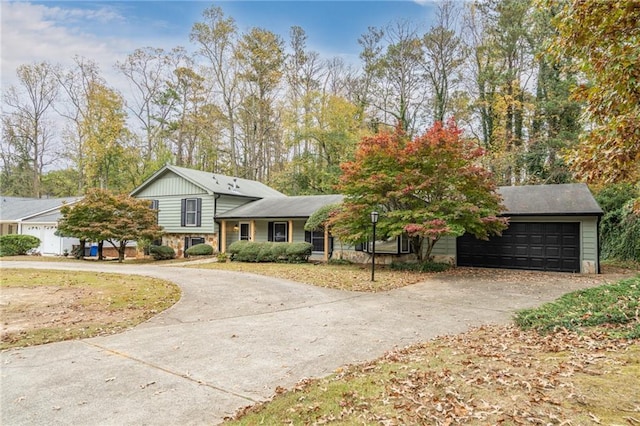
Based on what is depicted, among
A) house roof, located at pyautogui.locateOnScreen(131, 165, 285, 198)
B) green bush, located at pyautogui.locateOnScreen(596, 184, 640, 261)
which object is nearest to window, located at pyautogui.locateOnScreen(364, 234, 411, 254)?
green bush, located at pyautogui.locateOnScreen(596, 184, 640, 261)

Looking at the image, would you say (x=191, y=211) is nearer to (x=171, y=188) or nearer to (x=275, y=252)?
(x=171, y=188)

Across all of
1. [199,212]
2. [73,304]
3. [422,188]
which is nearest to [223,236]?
[199,212]

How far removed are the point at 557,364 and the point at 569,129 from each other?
21.6 metres

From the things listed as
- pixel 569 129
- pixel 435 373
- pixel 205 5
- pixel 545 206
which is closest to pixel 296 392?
pixel 435 373

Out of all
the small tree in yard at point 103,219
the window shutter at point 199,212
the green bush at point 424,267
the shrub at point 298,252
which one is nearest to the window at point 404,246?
the green bush at point 424,267

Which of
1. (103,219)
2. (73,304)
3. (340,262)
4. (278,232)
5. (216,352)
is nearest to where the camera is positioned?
(216,352)

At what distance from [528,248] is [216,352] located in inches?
522

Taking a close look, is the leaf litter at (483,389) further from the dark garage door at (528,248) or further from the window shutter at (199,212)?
the window shutter at (199,212)

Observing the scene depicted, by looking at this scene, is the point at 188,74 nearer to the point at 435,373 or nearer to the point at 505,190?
the point at 505,190

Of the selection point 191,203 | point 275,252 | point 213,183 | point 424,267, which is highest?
point 213,183

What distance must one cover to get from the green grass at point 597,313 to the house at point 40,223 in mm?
23734

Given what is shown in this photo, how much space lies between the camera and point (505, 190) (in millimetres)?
16703

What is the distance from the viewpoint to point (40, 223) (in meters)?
23.3

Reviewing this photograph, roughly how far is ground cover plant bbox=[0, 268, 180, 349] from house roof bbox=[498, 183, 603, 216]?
12.6 metres
